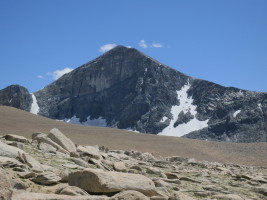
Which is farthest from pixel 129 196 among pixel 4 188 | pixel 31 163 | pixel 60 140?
pixel 60 140

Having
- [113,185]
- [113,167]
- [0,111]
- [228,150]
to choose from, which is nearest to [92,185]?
[113,185]

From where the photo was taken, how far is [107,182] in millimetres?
10711

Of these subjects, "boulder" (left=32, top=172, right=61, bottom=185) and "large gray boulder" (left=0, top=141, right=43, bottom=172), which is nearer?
"boulder" (left=32, top=172, right=61, bottom=185)

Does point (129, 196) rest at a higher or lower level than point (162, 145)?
lower

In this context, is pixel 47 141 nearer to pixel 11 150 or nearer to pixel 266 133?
pixel 11 150

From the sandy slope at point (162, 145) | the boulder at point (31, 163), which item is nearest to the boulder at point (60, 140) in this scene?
the boulder at point (31, 163)

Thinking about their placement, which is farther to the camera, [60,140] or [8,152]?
[60,140]

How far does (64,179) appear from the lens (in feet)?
39.9

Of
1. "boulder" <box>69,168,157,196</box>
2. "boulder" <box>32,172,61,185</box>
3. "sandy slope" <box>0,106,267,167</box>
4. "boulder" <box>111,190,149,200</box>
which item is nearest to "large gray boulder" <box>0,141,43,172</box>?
"boulder" <box>32,172,61,185</box>

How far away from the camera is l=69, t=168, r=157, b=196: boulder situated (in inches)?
420

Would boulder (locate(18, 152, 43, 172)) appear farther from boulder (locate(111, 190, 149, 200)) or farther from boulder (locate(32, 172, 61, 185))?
boulder (locate(111, 190, 149, 200))

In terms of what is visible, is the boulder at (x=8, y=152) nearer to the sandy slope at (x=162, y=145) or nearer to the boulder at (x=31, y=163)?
the boulder at (x=31, y=163)

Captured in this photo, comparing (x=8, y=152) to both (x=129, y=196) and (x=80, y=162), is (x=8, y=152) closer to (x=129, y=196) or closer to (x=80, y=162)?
(x=80, y=162)

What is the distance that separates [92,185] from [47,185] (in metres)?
1.69
